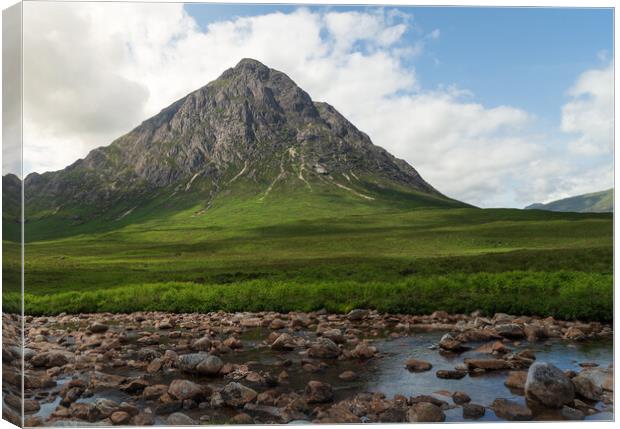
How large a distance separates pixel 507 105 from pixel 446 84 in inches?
85.6

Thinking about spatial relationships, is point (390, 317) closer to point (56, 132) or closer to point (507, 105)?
point (507, 105)

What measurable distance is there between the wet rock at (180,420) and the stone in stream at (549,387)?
7871 mm

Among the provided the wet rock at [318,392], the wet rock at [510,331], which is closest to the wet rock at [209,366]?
the wet rock at [318,392]

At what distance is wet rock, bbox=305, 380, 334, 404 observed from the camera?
10.7m

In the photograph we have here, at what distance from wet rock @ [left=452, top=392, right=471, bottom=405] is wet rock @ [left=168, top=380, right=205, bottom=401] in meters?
6.09

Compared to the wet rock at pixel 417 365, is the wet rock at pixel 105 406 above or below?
below

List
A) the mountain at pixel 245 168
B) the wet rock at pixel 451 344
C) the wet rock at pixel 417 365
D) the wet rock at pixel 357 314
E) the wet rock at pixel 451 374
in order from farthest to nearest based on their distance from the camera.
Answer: the mountain at pixel 245 168, the wet rock at pixel 357 314, the wet rock at pixel 451 344, the wet rock at pixel 417 365, the wet rock at pixel 451 374

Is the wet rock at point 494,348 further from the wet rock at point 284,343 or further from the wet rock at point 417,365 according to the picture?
the wet rock at point 284,343

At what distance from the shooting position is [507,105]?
1468 centimetres

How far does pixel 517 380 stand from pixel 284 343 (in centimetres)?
708

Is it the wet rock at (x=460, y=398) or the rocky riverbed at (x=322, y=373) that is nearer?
the rocky riverbed at (x=322, y=373)

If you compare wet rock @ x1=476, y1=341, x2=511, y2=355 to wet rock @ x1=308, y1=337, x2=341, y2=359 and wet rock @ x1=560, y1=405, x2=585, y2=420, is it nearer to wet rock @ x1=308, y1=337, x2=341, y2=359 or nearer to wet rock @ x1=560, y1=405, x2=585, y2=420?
wet rock @ x1=560, y1=405, x2=585, y2=420

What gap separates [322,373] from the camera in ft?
40.6

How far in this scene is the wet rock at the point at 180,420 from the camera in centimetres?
1012
